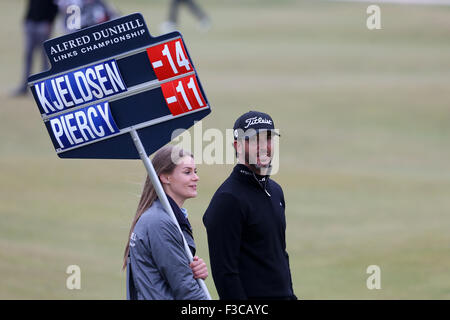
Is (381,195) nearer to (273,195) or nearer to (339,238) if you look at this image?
(339,238)

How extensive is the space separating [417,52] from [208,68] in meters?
6.67

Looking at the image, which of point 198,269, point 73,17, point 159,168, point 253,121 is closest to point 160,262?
point 198,269

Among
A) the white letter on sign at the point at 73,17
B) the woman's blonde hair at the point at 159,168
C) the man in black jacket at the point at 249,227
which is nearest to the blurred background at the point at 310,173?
the woman's blonde hair at the point at 159,168

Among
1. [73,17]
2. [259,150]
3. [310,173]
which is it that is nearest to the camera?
[259,150]

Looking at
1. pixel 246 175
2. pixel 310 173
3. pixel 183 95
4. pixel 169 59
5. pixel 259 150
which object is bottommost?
pixel 310 173

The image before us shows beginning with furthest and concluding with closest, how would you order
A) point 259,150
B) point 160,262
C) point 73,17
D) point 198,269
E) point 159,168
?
point 73,17 → point 159,168 → point 259,150 → point 198,269 → point 160,262

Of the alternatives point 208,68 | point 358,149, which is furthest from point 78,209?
point 208,68

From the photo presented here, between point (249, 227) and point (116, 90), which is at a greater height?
point (116, 90)

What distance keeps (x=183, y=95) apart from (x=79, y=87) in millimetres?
635

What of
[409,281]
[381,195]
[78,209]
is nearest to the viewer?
[409,281]

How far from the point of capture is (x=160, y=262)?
5.05 metres

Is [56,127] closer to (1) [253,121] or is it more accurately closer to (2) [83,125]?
(2) [83,125]
